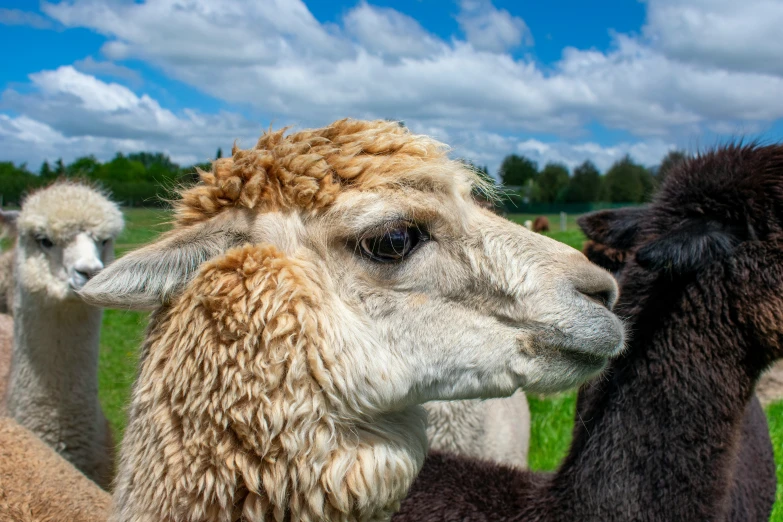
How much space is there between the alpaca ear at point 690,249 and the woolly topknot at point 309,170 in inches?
48.3

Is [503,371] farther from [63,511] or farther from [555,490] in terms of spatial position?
[63,511]

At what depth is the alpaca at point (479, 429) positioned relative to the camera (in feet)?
14.5

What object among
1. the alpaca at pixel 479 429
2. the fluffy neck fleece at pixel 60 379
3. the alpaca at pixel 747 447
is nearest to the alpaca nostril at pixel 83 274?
the fluffy neck fleece at pixel 60 379

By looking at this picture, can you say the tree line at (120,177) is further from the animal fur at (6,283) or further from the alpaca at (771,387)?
the alpaca at (771,387)

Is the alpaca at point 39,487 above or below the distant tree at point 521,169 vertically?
below

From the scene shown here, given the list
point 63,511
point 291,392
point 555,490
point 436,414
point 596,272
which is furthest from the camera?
point 436,414

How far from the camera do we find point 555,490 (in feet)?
9.29

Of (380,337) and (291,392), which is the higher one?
(380,337)

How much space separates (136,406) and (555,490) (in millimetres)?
1945

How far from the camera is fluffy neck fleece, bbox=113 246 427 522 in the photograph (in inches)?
64.7

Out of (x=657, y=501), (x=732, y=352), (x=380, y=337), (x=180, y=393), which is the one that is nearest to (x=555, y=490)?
(x=657, y=501)

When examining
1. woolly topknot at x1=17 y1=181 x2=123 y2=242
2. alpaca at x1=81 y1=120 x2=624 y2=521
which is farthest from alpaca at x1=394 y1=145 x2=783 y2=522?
woolly topknot at x1=17 y1=181 x2=123 y2=242

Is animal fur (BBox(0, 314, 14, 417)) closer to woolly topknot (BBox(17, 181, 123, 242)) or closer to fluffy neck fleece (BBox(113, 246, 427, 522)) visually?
woolly topknot (BBox(17, 181, 123, 242))

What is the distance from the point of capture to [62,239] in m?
4.66
